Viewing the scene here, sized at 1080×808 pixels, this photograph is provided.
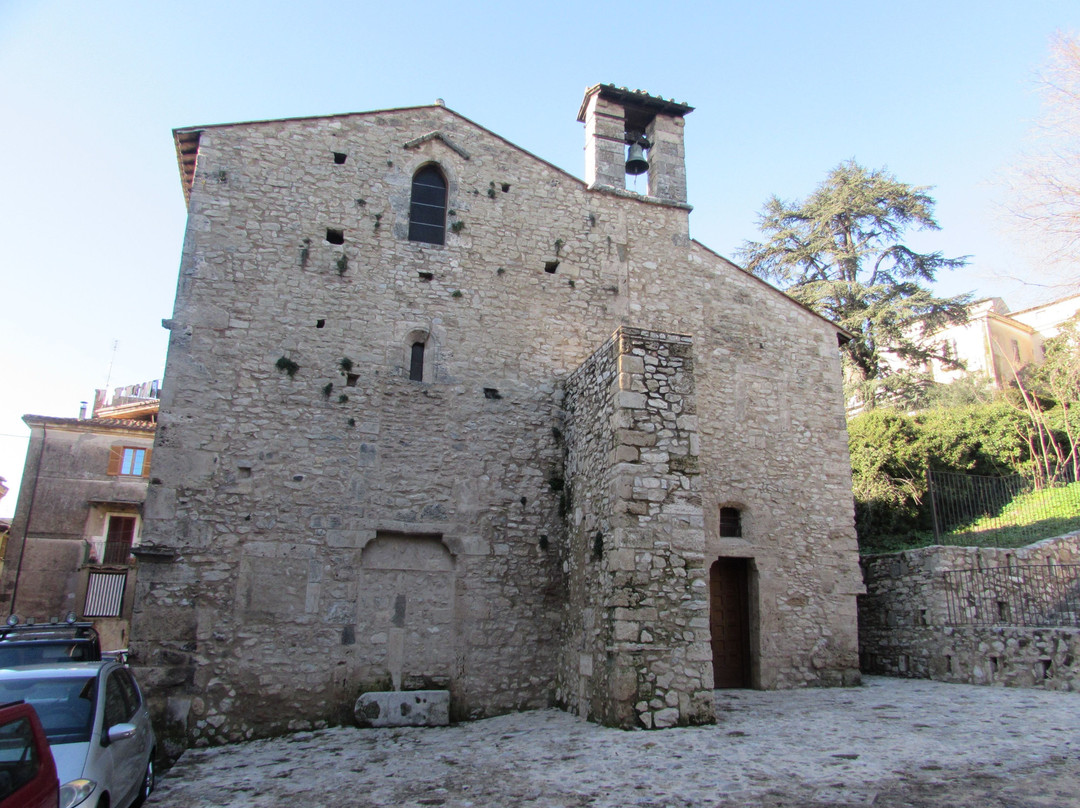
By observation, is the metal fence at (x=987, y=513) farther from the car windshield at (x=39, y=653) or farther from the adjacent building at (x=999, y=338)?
the car windshield at (x=39, y=653)

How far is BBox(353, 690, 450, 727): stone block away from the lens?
8828 millimetres

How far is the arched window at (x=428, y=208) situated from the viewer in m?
11.1

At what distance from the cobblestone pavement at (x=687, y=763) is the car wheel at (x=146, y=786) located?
3.8 inches

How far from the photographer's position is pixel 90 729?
5.09 metres

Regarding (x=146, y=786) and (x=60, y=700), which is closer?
(x=60, y=700)

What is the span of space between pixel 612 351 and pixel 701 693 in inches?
164

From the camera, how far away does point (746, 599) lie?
11.5 metres

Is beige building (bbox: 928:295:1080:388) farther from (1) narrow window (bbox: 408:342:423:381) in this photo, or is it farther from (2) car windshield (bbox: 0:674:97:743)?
(2) car windshield (bbox: 0:674:97:743)

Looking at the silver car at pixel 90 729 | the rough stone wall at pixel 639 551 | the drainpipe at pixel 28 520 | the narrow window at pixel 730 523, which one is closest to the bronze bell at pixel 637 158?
the rough stone wall at pixel 639 551

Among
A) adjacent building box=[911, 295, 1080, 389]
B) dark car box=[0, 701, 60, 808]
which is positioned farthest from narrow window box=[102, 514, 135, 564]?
adjacent building box=[911, 295, 1080, 389]

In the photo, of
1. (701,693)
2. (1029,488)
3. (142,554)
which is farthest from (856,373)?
(142,554)

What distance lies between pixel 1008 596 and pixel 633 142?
1012cm

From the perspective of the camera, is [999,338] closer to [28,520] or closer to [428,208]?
[428,208]

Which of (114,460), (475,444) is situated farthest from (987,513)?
(114,460)
